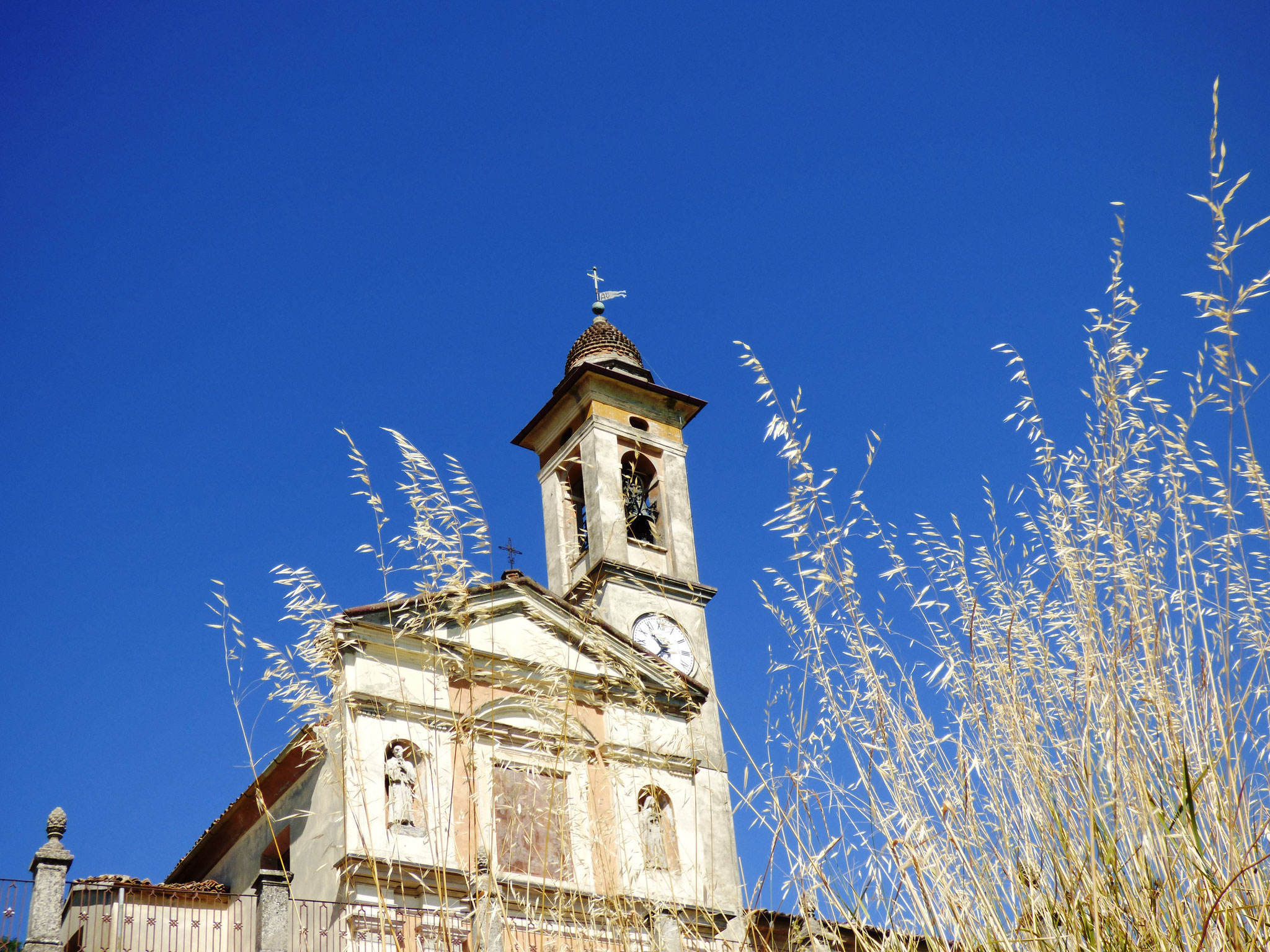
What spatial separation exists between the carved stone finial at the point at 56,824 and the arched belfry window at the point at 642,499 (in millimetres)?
9736

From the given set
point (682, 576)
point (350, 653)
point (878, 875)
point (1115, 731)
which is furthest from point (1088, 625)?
point (682, 576)

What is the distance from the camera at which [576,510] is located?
20.2 metres

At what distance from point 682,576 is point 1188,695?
54.1 feet

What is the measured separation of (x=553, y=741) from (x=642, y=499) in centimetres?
1596

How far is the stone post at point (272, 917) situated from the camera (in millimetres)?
8898

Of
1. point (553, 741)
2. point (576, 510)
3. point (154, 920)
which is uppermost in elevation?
point (576, 510)

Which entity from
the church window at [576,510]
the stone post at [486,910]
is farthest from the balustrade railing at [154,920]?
the church window at [576,510]

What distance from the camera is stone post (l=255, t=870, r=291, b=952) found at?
8.90m

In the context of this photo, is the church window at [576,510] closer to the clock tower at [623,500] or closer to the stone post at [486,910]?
the clock tower at [623,500]

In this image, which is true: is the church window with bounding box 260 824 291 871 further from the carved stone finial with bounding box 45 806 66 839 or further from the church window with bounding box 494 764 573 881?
the church window with bounding box 494 764 573 881

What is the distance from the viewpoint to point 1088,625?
9.61ft

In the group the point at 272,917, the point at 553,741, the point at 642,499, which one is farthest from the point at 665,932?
the point at 642,499

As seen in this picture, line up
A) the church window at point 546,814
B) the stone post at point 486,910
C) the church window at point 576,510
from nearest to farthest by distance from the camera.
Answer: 1. the stone post at point 486,910
2. the church window at point 546,814
3. the church window at point 576,510

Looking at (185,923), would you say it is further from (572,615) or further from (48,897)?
(572,615)
